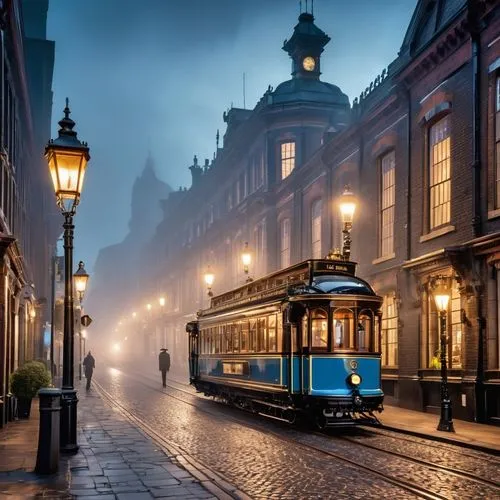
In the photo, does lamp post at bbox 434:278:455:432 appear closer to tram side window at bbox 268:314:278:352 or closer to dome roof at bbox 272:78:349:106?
tram side window at bbox 268:314:278:352

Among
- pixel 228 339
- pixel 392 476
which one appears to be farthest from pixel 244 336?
pixel 392 476

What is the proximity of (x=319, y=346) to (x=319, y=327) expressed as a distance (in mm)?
423

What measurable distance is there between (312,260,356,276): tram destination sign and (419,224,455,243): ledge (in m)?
3.54

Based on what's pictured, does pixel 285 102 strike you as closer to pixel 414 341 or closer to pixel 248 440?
pixel 414 341

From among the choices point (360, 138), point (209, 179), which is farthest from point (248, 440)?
point (209, 179)

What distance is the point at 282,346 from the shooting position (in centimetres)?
1809

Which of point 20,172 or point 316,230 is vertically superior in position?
point 20,172

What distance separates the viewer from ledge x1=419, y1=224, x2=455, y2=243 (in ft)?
68.2

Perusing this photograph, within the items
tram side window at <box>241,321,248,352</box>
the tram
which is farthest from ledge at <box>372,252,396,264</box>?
the tram

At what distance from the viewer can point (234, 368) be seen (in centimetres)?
2253

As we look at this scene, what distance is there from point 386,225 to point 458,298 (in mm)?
5942

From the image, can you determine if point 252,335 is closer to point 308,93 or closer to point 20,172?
point 20,172

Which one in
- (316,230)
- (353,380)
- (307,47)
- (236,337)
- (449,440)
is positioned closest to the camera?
(449,440)

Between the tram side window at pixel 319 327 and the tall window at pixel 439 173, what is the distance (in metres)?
6.07
